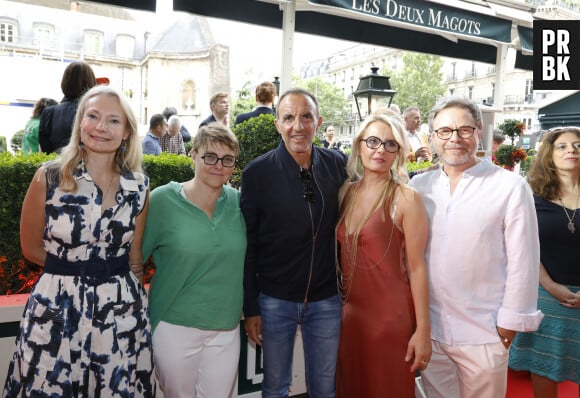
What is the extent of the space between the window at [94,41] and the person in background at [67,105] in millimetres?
55167

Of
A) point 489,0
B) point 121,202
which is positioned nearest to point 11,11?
point 489,0

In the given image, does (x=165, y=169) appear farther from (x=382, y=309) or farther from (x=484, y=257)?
(x=484, y=257)

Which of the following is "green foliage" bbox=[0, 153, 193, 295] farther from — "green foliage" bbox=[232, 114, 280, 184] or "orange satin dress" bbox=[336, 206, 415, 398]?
"orange satin dress" bbox=[336, 206, 415, 398]

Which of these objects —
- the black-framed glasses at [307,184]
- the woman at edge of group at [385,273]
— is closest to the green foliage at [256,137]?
the black-framed glasses at [307,184]

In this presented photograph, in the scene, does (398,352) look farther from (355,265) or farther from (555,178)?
(555,178)

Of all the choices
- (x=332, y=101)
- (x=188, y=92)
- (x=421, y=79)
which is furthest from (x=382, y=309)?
(x=332, y=101)

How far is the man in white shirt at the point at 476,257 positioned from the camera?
2.10 meters

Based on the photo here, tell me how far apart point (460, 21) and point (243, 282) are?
4890mm

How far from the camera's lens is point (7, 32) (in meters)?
46.4

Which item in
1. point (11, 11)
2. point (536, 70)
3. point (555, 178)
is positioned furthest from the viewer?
point (11, 11)

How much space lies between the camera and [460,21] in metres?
5.68

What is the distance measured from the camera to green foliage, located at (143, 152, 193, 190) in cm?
340

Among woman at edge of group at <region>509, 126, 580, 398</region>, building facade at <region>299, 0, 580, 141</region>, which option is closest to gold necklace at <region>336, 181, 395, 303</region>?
woman at edge of group at <region>509, 126, 580, 398</region>

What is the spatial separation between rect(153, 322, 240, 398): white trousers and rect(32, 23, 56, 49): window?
53.0 m
